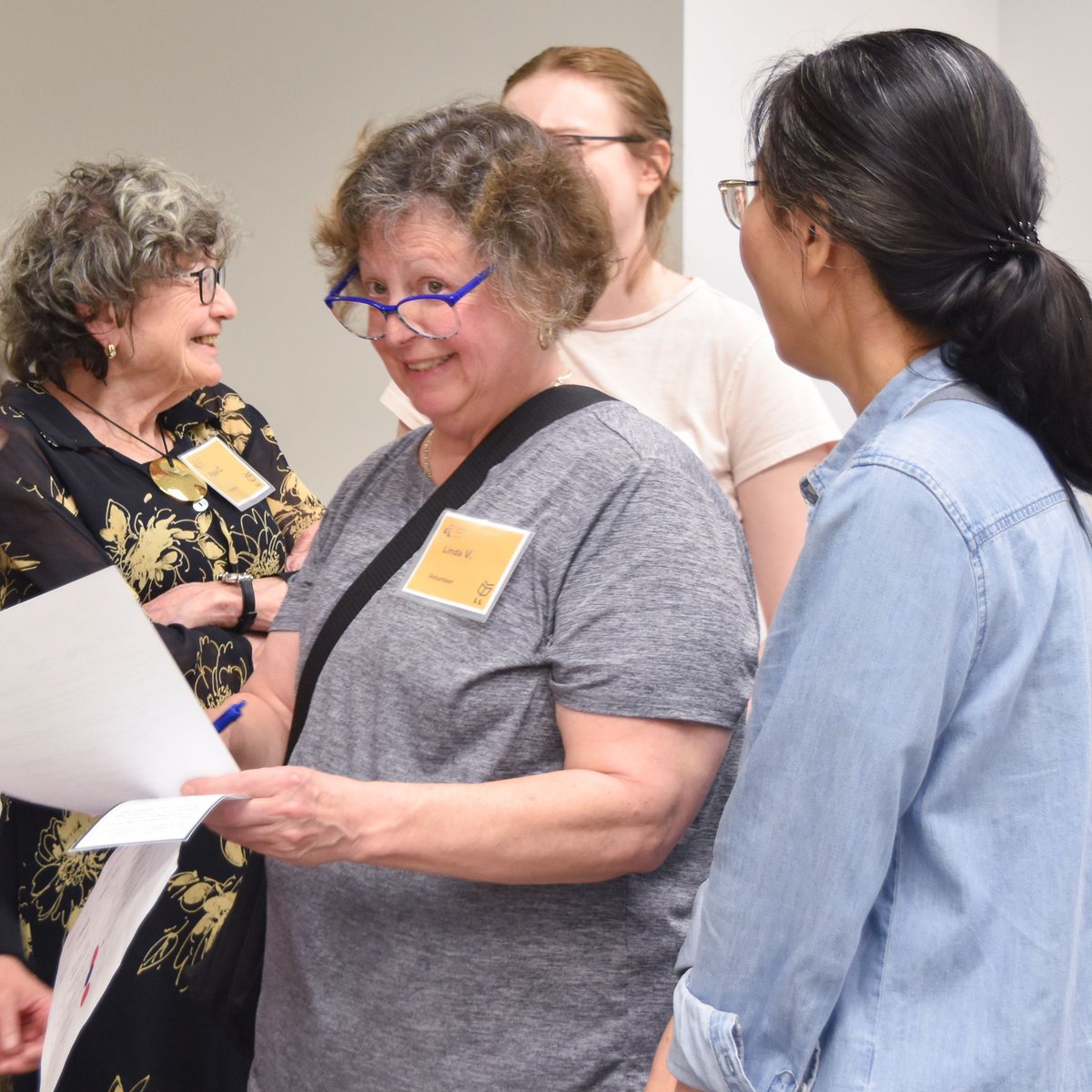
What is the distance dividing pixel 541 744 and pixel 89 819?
97 centimetres

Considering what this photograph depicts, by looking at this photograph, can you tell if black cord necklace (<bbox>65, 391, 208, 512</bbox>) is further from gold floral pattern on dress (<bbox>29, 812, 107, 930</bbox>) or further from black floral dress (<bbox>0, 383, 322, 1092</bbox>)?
gold floral pattern on dress (<bbox>29, 812, 107, 930</bbox>)

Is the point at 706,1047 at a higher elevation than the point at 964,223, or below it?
below

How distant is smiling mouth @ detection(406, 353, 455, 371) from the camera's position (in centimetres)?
135

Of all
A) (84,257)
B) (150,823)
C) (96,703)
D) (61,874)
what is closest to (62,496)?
(84,257)

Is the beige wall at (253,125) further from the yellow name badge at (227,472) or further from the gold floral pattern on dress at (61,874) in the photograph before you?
the gold floral pattern on dress at (61,874)

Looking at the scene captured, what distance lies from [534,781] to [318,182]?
3140 mm

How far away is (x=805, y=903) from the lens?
0.83 m

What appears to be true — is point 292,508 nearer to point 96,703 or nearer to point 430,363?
point 430,363

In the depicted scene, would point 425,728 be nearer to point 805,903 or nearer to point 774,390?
point 805,903

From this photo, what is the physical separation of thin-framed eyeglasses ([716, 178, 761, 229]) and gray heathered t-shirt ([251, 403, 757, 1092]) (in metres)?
0.26

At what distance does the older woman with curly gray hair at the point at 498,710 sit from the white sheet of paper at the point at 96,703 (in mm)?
50

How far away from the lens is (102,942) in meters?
1.06

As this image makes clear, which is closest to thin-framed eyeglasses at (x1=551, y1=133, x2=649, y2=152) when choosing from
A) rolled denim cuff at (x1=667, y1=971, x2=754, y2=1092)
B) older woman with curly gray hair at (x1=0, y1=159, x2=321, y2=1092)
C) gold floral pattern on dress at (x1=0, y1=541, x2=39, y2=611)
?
older woman with curly gray hair at (x1=0, y1=159, x2=321, y2=1092)

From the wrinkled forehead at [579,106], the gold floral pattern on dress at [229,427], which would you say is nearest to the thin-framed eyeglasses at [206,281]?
the gold floral pattern on dress at [229,427]
